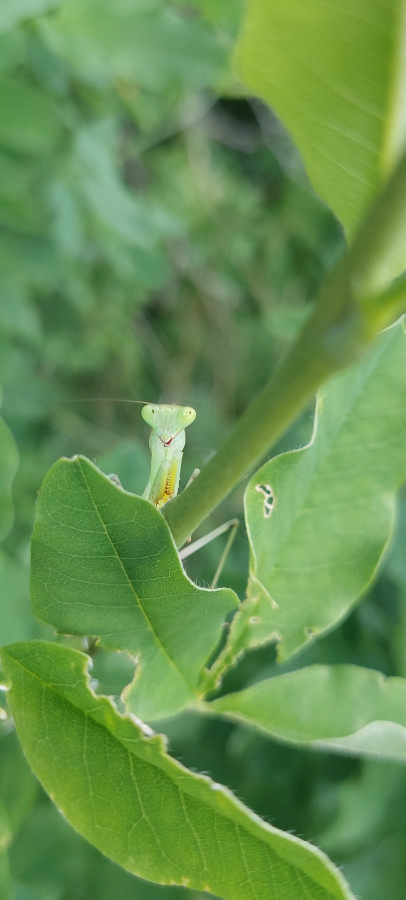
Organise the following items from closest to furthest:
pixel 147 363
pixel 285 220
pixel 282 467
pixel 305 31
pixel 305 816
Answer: pixel 305 31 → pixel 282 467 → pixel 305 816 → pixel 147 363 → pixel 285 220

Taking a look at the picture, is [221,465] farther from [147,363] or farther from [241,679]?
[147,363]


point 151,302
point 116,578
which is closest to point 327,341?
point 116,578

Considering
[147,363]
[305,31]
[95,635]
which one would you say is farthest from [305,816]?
[147,363]

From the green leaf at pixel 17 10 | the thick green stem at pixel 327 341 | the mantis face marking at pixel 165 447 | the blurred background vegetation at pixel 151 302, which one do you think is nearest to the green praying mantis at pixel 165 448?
the mantis face marking at pixel 165 447

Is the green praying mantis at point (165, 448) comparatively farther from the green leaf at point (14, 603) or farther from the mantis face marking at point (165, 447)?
the green leaf at point (14, 603)

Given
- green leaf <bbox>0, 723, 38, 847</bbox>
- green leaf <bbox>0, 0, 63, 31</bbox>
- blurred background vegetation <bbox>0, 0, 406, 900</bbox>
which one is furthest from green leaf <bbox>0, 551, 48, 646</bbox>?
green leaf <bbox>0, 0, 63, 31</bbox>
